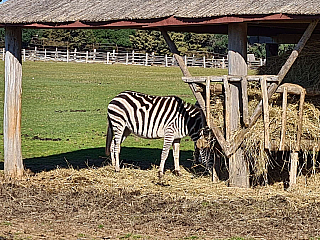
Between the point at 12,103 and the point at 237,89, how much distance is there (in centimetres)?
407

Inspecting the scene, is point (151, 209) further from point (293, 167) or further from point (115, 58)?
point (115, 58)

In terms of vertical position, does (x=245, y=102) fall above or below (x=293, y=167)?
above

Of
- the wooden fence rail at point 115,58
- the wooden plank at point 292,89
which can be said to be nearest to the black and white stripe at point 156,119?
the wooden plank at point 292,89

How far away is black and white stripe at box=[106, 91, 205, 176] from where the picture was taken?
37.6 feet

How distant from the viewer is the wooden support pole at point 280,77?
8.94 metres

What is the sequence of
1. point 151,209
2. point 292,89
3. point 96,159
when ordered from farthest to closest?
point 96,159, point 292,89, point 151,209

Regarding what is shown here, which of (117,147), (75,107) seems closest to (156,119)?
(117,147)

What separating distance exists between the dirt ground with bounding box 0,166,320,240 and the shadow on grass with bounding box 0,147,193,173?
133 centimetres

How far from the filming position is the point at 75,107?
23062 millimetres

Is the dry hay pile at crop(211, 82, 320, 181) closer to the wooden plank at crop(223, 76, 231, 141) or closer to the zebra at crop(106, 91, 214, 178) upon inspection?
the wooden plank at crop(223, 76, 231, 141)

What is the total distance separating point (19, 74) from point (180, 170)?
11.4 feet

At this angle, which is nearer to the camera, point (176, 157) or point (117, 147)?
point (176, 157)

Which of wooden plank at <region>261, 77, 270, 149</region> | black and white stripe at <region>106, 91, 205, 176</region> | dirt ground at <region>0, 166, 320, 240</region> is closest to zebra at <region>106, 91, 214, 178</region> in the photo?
black and white stripe at <region>106, 91, 205, 176</region>

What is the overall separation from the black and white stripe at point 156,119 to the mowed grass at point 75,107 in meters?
1.69
